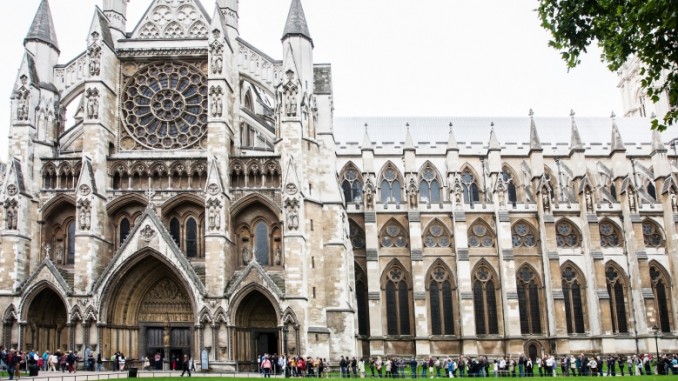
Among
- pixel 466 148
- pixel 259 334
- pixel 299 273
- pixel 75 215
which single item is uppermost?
pixel 466 148

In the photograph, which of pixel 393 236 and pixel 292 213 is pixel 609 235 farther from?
pixel 292 213

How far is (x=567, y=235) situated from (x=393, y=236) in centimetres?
1184

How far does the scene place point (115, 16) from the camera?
125 ft

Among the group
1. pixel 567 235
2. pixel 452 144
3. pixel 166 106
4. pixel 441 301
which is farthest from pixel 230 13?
pixel 567 235

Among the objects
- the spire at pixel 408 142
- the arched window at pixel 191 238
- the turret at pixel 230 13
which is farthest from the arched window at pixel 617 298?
the turret at pixel 230 13

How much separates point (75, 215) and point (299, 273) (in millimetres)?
11636

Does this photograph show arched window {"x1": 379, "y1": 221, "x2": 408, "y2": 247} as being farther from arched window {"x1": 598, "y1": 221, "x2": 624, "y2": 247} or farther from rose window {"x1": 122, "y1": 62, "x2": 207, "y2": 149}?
rose window {"x1": 122, "y1": 62, "x2": 207, "y2": 149}

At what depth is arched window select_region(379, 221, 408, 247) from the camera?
158ft

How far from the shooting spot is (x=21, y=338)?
105ft

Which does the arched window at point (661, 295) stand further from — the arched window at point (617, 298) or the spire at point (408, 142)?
the spire at point (408, 142)

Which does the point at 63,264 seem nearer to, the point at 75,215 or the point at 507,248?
the point at 75,215

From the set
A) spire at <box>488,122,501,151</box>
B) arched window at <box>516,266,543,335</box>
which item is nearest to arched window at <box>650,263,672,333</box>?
arched window at <box>516,266,543,335</box>

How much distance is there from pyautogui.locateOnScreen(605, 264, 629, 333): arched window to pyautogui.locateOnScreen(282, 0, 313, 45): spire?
1020 inches

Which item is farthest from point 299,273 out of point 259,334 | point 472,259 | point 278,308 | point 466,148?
point 466,148
